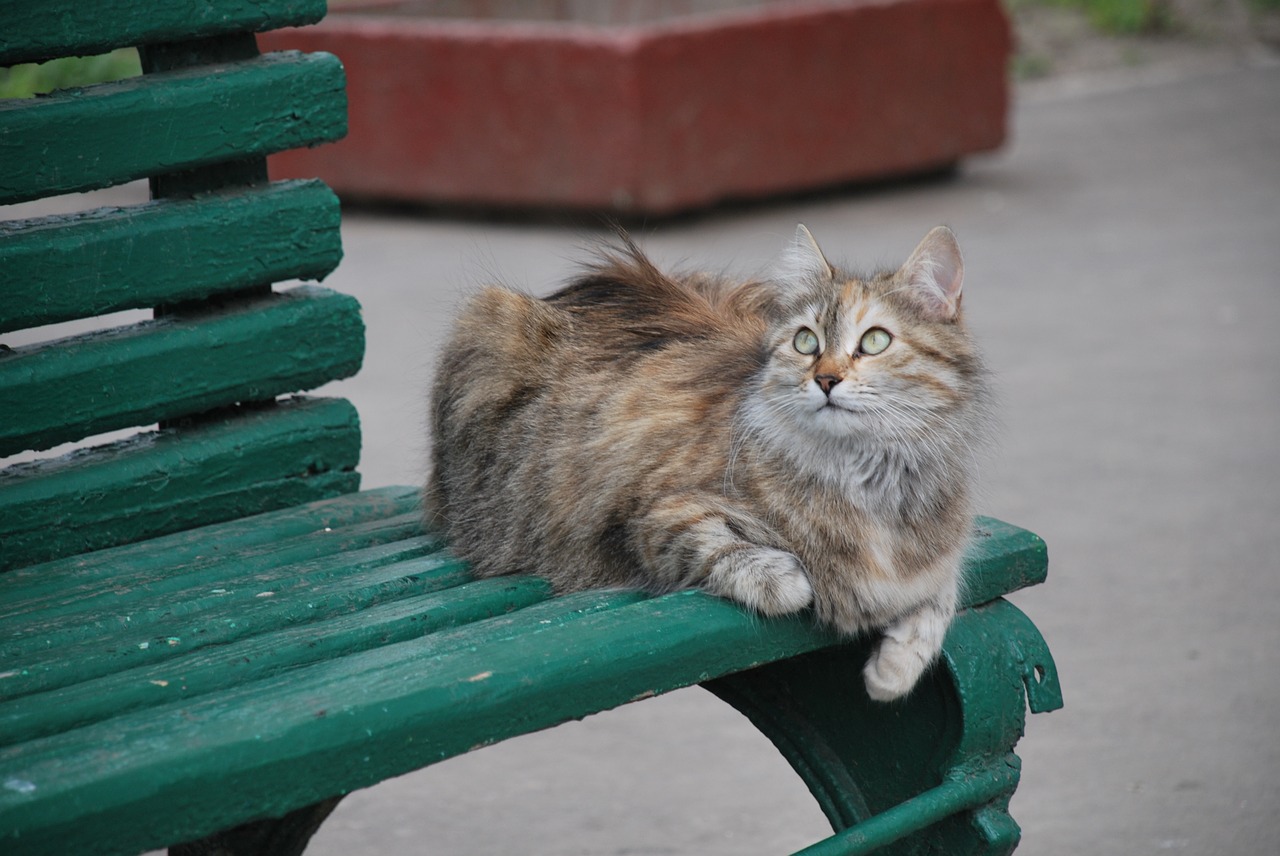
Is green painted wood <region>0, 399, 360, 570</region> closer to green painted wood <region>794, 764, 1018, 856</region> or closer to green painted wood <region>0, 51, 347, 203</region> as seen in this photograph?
green painted wood <region>0, 51, 347, 203</region>

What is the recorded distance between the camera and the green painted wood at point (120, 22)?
250cm

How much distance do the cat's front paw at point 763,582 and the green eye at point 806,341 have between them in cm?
31

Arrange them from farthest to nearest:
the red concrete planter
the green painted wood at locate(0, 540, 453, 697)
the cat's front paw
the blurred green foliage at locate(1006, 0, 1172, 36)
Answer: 1. the blurred green foliage at locate(1006, 0, 1172, 36)
2. the red concrete planter
3. the cat's front paw
4. the green painted wood at locate(0, 540, 453, 697)

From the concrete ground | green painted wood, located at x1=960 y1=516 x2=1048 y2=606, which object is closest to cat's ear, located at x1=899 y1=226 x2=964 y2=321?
green painted wood, located at x1=960 y1=516 x2=1048 y2=606

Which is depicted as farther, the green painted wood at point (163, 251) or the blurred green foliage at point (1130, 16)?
the blurred green foliage at point (1130, 16)

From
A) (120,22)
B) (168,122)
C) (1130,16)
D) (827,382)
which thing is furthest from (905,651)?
(1130,16)

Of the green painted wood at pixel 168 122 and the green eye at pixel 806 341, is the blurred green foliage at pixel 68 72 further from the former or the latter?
the green eye at pixel 806 341

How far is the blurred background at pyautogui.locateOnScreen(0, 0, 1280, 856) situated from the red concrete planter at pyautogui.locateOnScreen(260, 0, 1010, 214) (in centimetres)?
2

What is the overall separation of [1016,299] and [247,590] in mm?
5276

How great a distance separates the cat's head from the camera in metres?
2.17

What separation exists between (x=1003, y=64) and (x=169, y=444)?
7.22 meters

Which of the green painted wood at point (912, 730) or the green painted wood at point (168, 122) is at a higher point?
the green painted wood at point (168, 122)

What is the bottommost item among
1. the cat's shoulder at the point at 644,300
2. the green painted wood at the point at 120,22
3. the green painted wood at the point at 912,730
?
the green painted wood at the point at 912,730

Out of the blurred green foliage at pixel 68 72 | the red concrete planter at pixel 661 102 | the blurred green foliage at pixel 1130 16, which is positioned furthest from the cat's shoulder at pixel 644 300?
the blurred green foliage at pixel 1130 16
